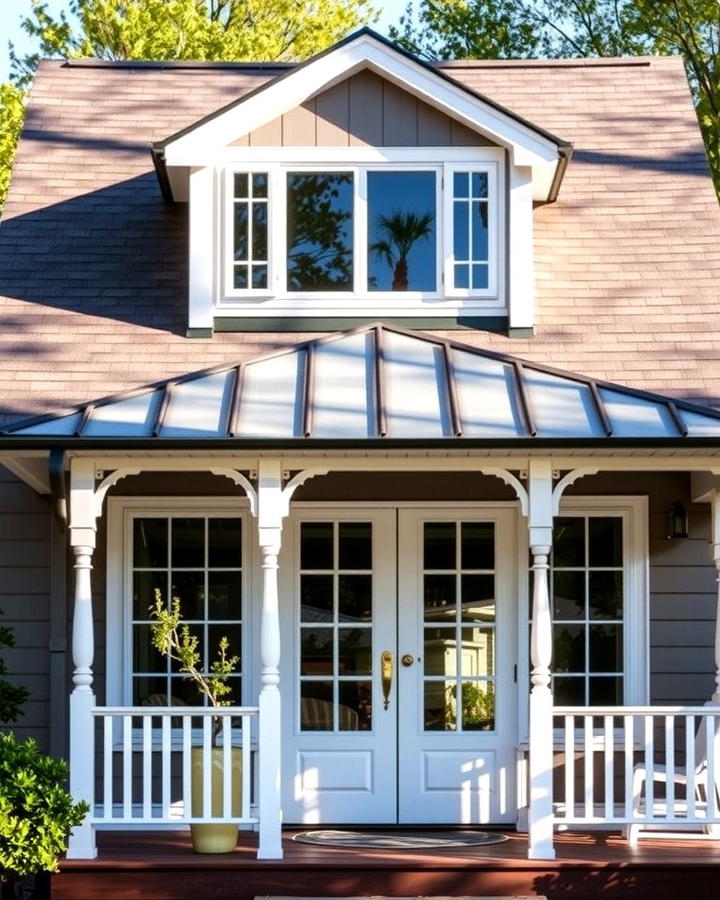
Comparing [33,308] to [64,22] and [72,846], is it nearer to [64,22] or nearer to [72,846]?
[72,846]

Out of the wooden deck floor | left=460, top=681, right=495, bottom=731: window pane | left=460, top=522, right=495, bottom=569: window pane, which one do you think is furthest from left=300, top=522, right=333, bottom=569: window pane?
the wooden deck floor

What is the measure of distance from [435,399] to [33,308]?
340 centimetres

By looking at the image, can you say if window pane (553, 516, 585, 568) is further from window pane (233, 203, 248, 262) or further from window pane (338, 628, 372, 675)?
window pane (233, 203, 248, 262)

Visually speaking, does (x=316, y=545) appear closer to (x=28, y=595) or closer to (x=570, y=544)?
(x=570, y=544)

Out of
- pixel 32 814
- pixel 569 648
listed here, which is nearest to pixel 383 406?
pixel 569 648

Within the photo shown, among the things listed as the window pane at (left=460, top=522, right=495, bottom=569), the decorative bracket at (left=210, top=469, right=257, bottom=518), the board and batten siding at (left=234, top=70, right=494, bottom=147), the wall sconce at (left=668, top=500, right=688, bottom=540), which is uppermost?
the board and batten siding at (left=234, top=70, right=494, bottom=147)

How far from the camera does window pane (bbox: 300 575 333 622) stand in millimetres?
10508

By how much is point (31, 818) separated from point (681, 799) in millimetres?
4185

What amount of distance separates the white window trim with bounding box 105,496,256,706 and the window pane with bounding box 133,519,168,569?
62 mm

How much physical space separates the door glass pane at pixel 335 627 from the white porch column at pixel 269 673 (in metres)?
1.46

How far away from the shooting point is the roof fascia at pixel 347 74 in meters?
10.9

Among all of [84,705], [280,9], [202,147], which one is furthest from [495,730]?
[280,9]

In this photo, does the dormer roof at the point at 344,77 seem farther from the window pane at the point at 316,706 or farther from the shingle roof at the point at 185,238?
the window pane at the point at 316,706

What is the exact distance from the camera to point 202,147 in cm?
1092
